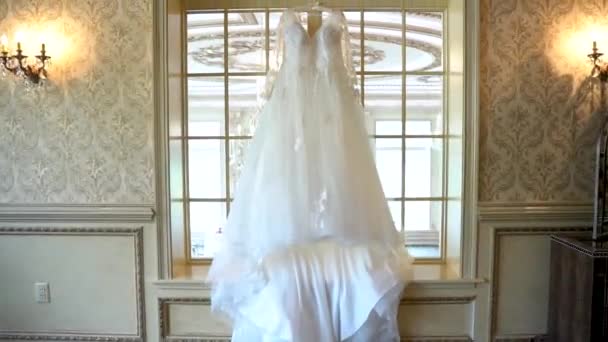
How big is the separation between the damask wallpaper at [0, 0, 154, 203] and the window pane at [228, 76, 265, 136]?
45cm

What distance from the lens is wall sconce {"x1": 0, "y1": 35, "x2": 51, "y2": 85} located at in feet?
7.14

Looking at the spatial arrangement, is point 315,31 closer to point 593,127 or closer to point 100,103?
point 100,103

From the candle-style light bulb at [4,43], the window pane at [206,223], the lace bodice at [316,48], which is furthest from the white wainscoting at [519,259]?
the candle-style light bulb at [4,43]

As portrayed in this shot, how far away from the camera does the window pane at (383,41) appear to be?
255 cm

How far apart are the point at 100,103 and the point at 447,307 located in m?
1.89

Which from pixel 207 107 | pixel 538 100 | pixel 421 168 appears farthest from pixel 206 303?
pixel 538 100

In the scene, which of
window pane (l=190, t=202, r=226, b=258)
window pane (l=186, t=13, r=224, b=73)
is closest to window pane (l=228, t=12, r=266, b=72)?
window pane (l=186, t=13, r=224, b=73)

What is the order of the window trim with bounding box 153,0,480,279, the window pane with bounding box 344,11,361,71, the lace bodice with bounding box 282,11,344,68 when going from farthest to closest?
the window pane with bounding box 344,11,361,71 < the window trim with bounding box 153,0,480,279 < the lace bodice with bounding box 282,11,344,68

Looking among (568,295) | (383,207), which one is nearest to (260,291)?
(383,207)

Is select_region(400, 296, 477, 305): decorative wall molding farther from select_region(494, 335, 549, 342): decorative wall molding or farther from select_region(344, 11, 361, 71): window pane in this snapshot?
select_region(344, 11, 361, 71): window pane

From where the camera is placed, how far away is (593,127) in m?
2.31

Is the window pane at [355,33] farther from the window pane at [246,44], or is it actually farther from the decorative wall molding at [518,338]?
the decorative wall molding at [518,338]

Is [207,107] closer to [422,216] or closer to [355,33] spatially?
[355,33]

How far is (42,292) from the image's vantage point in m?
2.40
